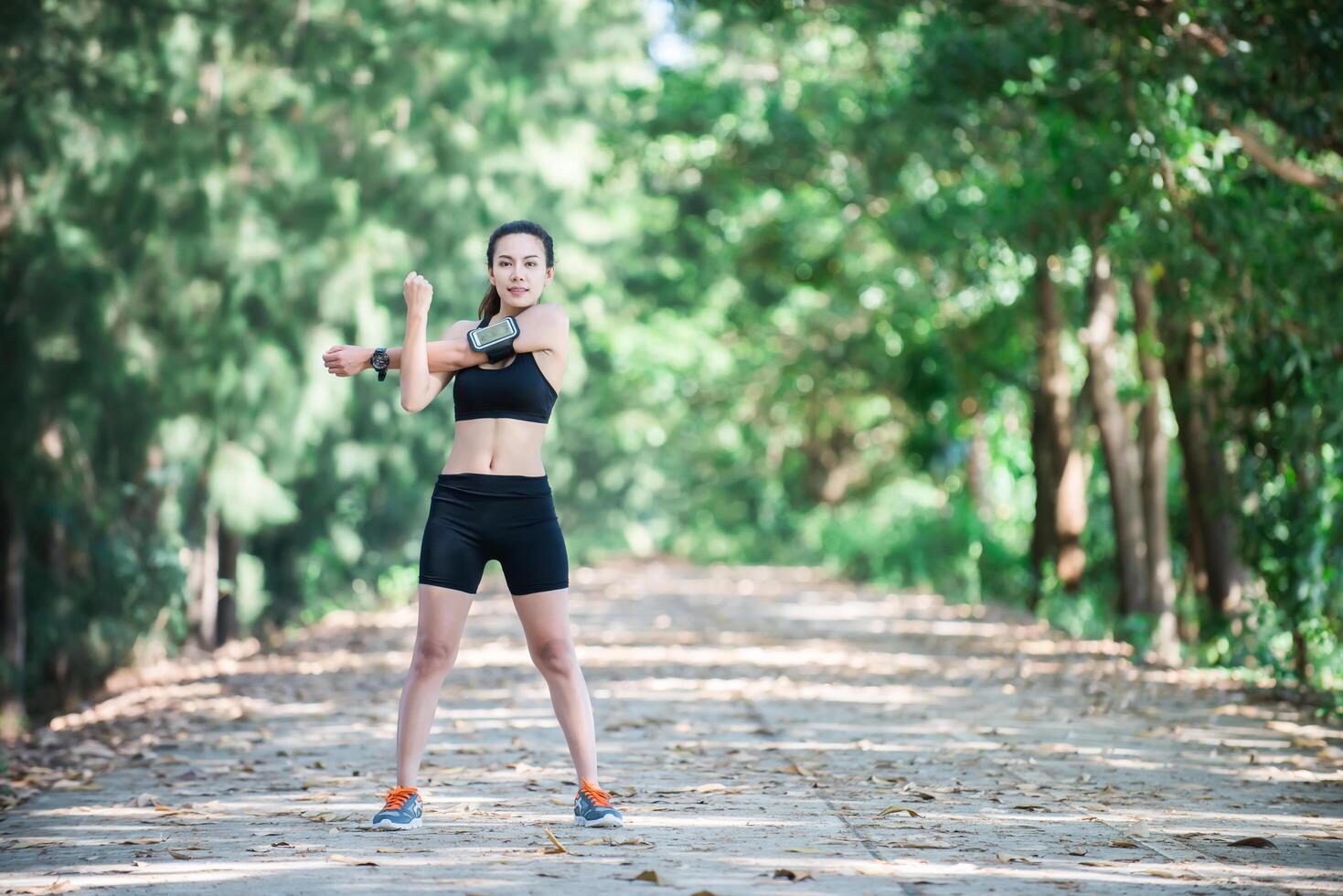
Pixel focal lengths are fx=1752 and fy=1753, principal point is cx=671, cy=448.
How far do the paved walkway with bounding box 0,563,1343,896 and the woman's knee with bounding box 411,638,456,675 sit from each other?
24.1 inches

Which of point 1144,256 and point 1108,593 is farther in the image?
point 1108,593

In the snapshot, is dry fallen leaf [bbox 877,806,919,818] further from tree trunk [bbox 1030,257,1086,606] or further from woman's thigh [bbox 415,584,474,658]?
tree trunk [bbox 1030,257,1086,606]

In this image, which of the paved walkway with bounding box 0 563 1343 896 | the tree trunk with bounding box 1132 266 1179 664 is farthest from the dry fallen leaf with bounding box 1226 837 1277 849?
the tree trunk with bounding box 1132 266 1179 664

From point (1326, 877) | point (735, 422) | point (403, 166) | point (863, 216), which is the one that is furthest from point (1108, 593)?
point (735, 422)

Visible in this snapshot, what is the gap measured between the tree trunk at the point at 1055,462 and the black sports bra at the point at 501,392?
1324 cm

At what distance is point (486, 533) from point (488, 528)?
2 cm

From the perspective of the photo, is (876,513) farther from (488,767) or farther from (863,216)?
(488,767)

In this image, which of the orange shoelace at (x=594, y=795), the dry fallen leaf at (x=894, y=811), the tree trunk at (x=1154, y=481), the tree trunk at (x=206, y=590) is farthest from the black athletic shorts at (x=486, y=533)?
the tree trunk at (x=206, y=590)

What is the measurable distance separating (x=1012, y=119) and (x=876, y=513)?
19.0 meters

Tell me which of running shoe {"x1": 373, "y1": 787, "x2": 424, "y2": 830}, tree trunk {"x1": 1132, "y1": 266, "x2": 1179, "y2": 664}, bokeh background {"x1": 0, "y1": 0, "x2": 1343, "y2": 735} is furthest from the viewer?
tree trunk {"x1": 1132, "y1": 266, "x2": 1179, "y2": 664}

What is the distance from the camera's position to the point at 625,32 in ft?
107

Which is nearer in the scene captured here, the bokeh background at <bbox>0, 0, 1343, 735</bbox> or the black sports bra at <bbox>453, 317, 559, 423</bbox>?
the black sports bra at <bbox>453, 317, 559, 423</bbox>

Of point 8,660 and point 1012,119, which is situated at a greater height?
point 1012,119

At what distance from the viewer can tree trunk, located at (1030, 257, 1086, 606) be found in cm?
1981
